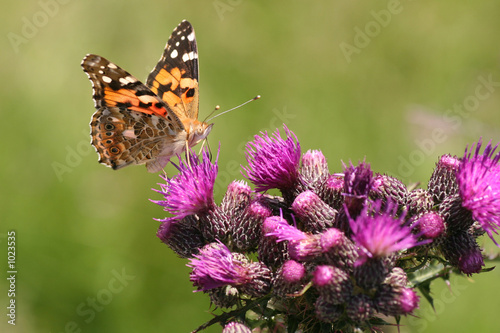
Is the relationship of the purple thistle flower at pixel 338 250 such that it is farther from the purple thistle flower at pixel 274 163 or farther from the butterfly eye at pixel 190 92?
the butterfly eye at pixel 190 92

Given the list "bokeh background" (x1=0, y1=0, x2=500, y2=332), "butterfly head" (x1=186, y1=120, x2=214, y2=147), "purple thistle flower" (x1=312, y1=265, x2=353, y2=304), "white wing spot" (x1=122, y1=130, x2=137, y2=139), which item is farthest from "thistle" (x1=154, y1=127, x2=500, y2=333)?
"bokeh background" (x1=0, y1=0, x2=500, y2=332)

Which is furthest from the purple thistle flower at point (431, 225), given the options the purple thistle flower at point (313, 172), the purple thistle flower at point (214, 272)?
the purple thistle flower at point (214, 272)

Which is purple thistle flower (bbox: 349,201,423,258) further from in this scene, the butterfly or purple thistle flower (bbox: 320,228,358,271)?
the butterfly

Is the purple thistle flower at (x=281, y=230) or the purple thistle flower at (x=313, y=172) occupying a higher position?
the purple thistle flower at (x=313, y=172)

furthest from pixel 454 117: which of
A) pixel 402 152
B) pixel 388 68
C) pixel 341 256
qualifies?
pixel 341 256

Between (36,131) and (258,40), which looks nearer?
(36,131)

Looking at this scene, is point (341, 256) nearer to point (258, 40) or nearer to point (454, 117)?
point (454, 117)
